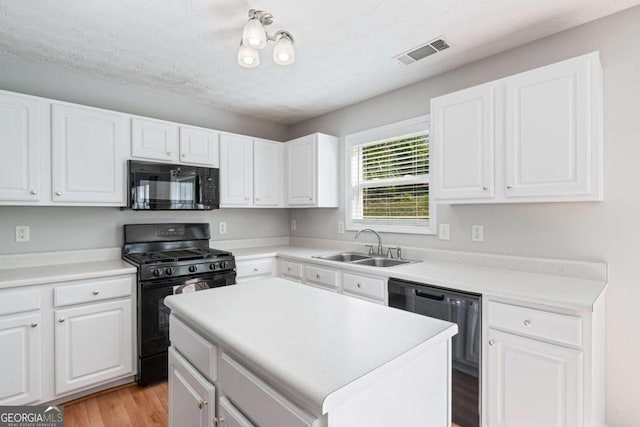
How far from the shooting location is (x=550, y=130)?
5.94 ft

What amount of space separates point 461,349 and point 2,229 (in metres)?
3.32

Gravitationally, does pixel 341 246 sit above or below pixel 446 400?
above

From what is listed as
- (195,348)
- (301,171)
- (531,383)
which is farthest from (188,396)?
(301,171)

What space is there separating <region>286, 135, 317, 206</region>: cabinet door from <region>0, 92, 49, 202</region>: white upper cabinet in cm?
216

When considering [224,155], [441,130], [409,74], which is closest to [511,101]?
[441,130]

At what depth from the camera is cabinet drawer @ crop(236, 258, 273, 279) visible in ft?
10.3

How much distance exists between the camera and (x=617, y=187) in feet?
6.15

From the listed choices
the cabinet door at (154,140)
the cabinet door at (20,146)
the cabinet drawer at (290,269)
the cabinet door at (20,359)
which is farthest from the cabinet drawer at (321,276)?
the cabinet door at (20,146)

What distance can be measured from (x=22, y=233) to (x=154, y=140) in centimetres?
121

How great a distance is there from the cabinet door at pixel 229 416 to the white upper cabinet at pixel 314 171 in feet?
8.09

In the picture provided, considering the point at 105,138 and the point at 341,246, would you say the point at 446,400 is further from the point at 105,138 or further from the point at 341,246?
the point at 105,138

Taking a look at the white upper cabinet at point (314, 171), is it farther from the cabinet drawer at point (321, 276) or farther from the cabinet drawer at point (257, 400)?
the cabinet drawer at point (257, 400)

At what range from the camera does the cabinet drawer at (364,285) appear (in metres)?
2.35

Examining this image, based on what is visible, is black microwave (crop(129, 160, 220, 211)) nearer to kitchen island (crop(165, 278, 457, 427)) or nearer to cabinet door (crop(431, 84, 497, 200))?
kitchen island (crop(165, 278, 457, 427))
